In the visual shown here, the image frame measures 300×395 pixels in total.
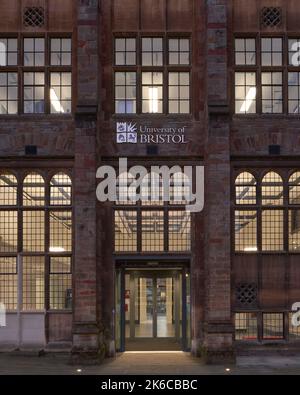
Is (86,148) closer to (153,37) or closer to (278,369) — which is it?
(153,37)

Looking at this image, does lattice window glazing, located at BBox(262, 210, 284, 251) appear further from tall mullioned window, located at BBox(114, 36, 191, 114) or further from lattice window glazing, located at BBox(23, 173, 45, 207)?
lattice window glazing, located at BBox(23, 173, 45, 207)

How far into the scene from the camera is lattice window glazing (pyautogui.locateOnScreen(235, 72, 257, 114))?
18828mm

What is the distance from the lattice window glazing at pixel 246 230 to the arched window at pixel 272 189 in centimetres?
57

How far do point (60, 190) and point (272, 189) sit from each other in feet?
21.2

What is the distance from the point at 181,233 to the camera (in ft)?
61.5

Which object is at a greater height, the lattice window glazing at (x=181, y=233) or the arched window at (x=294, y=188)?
the arched window at (x=294, y=188)

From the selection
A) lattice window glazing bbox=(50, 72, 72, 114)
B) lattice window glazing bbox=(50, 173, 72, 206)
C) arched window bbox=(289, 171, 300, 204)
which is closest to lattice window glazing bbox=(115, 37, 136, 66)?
lattice window glazing bbox=(50, 72, 72, 114)

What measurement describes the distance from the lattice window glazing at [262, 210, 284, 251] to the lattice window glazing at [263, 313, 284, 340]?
2006 mm

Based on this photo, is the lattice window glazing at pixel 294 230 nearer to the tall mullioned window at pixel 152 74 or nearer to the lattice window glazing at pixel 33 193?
the tall mullioned window at pixel 152 74

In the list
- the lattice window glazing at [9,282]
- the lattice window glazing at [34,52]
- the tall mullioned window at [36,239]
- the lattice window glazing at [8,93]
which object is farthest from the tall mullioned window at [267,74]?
the lattice window glazing at [9,282]

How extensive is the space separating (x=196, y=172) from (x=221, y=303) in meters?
4.02

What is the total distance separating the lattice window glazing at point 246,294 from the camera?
18375 millimetres

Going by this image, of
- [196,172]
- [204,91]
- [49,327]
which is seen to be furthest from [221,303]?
[204,91]

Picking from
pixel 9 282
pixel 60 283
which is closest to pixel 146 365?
pixel 60 283
